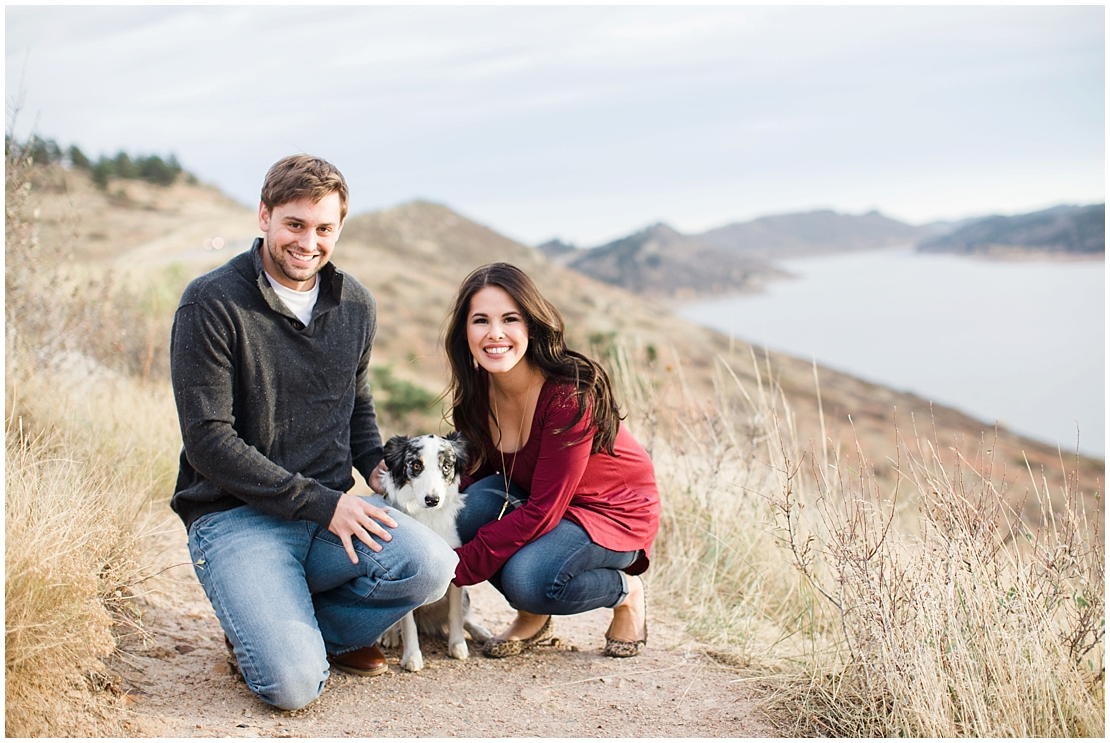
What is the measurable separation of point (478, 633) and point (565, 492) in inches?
36.6

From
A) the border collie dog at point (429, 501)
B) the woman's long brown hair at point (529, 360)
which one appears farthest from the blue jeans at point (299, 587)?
the woman's long brown hair at point (529, 360)

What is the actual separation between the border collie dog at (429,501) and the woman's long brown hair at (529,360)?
0.14 m

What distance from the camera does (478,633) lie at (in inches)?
149

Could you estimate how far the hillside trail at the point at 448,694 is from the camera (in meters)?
2.90

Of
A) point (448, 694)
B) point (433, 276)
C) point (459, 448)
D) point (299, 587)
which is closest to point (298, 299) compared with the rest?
point (459, 448)

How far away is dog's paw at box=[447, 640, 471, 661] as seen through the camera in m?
3.55

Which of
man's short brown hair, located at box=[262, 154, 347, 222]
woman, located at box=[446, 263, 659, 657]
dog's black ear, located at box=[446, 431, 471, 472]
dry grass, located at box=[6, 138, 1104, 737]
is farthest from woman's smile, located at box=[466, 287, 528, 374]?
dry grass, located at box=[6, 138, 1104, 737]

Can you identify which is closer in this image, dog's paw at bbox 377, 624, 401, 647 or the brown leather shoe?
the brown leather shoe

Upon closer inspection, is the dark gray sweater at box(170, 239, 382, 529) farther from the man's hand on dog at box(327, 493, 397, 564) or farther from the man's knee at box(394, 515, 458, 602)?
the man's knee at box(394, 515, 458, 602)

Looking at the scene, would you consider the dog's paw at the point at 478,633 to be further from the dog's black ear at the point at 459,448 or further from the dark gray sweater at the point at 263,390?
the dark gray sweater at the point at 263,390

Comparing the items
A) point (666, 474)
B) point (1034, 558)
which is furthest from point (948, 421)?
point (1034, 558)

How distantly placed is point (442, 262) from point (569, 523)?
35324 mm

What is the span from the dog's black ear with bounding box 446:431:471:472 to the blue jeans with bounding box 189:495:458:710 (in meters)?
0.35

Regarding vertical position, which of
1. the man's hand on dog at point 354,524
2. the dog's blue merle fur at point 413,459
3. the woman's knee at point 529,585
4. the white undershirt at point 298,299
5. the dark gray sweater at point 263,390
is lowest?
the woman's knee at point 529,585
